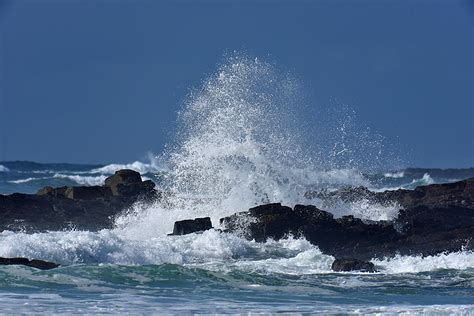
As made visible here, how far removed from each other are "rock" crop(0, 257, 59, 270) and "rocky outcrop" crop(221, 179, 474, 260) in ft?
18.6

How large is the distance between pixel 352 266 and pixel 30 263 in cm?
532

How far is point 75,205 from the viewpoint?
93.6 feet

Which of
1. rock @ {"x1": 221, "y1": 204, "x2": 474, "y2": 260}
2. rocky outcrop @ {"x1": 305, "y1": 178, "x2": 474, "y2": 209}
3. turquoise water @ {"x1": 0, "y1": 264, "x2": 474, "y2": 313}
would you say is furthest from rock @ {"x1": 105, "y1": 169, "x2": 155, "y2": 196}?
turquoise water @ {"x1": 0, "y1": 264, "x2": 474, "y2": 313}

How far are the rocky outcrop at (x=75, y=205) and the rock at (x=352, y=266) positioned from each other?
822 cm

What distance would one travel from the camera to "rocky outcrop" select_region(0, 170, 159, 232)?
26734mm

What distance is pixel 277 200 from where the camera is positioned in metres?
28.7

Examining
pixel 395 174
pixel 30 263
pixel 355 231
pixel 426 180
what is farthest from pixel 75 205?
pixel 395 174

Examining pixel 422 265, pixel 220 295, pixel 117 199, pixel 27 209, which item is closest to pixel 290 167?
pixel 117 199

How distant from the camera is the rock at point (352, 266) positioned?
1998 centimetres

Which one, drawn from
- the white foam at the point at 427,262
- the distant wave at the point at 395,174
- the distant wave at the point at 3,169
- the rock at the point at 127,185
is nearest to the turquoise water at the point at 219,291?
the white foam at the point at 427,262

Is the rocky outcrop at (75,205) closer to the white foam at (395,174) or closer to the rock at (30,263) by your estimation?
the rock at (30,263)

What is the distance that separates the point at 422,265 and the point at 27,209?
10.6 meters

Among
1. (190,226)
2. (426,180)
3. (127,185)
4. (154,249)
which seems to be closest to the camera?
(154,249)

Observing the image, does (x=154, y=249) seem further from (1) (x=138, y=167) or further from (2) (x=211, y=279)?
(1) (x=138, y=167)
